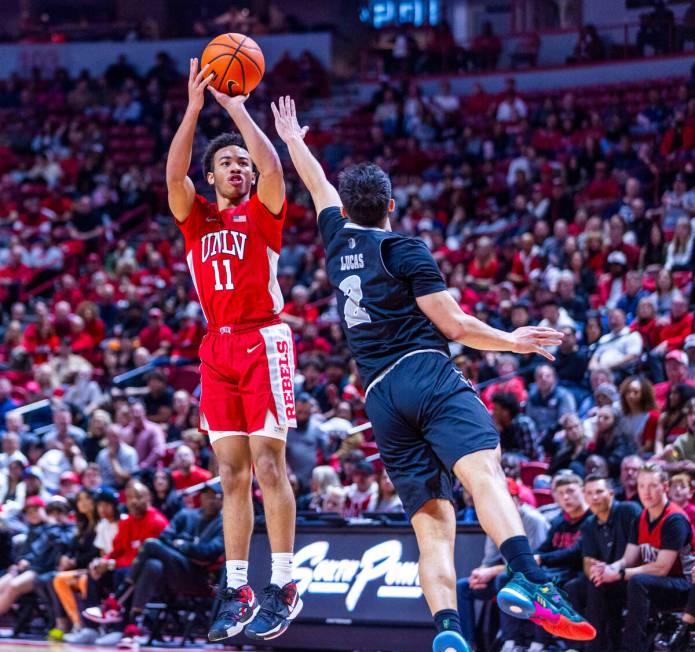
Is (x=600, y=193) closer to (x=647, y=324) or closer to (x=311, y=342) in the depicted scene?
(x=311, y=342)

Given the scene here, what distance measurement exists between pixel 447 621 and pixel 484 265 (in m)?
10.9

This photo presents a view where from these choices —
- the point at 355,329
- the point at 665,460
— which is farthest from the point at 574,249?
the point at 355,329

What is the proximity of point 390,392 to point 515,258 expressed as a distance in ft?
33.6

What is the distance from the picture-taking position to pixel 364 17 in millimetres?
25969

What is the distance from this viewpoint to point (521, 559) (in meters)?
4.81

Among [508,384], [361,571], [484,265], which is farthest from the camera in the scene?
[484,265]

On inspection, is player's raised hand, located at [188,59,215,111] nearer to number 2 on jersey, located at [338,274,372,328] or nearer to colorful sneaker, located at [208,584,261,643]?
number 2 on jersey, located at [338,274,372,328]

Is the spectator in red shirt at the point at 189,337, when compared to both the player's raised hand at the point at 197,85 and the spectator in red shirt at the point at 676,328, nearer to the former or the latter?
the spectator in red shirt at the point at 676,328

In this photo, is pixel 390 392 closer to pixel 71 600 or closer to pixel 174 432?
pixel 71 600

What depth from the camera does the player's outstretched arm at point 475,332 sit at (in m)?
5.02

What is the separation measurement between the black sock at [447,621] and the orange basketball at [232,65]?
9.08ft

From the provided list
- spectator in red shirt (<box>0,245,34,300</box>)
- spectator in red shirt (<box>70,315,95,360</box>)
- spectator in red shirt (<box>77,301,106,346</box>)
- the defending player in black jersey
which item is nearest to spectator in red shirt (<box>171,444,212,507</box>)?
spectator in red shirt (<box>70,315,95,360</box>)

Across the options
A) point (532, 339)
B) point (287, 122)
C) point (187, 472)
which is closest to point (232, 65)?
point (287, 122)

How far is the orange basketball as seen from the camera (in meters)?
5.96
